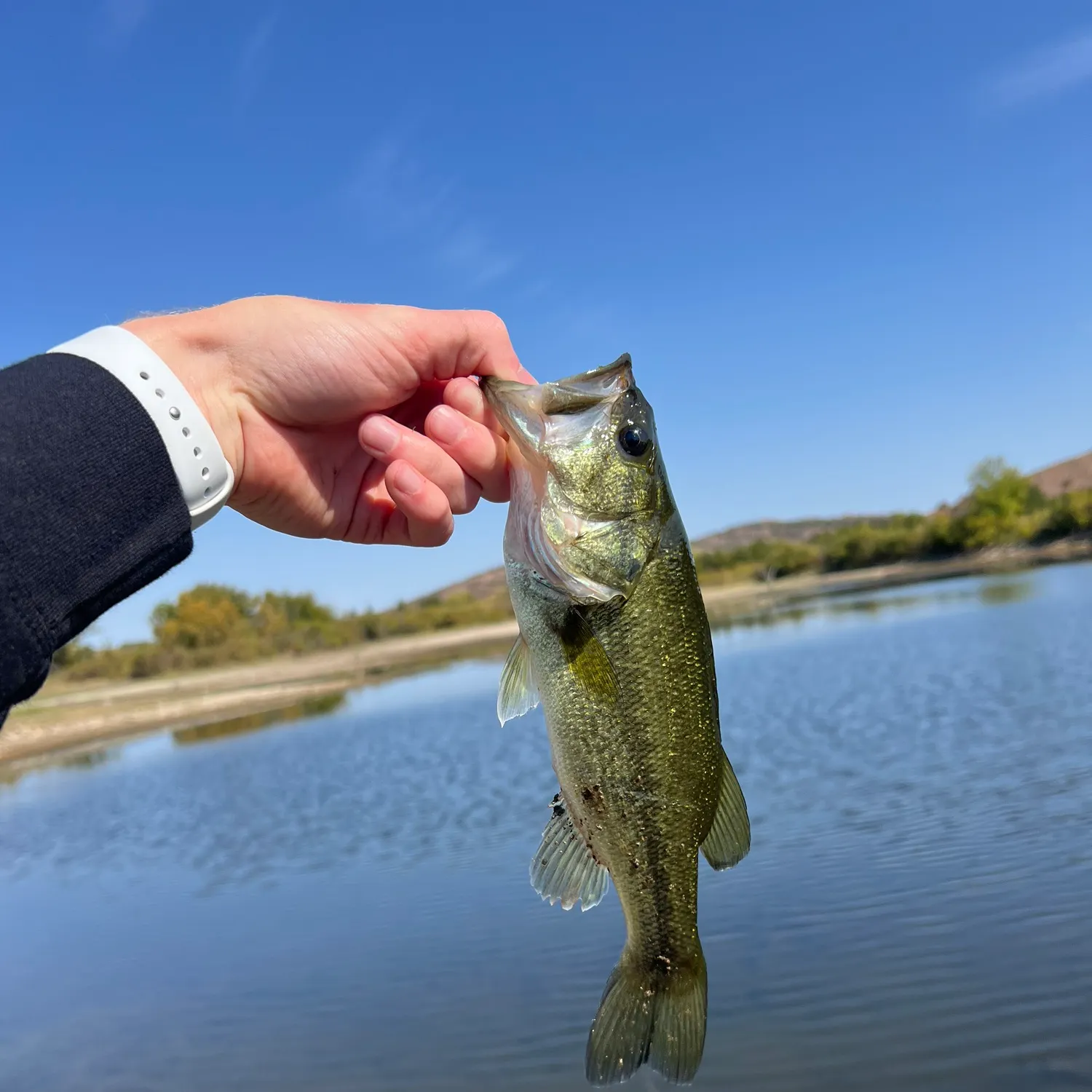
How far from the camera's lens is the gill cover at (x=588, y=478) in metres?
2.87

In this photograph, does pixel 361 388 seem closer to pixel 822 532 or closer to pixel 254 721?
pixel 254 721

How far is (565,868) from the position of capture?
287 cm

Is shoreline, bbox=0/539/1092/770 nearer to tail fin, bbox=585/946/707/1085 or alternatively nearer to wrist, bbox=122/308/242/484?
wrist, bbox=122/308/242/484

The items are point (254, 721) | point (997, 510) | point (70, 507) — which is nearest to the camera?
point (70, 507)

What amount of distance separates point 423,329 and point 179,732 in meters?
34.0

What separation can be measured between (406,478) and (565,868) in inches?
50.5

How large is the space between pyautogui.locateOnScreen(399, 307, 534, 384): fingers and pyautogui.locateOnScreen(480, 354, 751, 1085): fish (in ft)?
0.90

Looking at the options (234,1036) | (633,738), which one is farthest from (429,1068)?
(633,738)

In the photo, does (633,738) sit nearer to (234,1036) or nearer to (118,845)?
(234,1036)

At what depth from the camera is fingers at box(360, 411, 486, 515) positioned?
309 centimetres


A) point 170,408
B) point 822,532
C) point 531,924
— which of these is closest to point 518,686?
point 170,408

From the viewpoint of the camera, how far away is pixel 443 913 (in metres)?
11.0

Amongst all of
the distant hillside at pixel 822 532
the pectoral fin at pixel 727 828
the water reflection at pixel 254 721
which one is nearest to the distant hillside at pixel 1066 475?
the distant hillside at pixel 822 532

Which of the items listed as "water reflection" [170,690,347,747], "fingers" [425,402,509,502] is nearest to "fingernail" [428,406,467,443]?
"fingers" [425,402,509,502]
